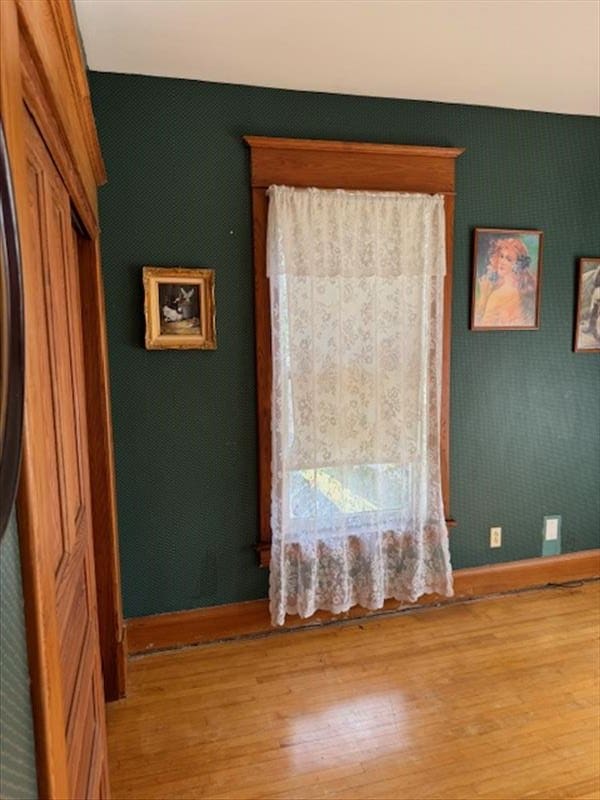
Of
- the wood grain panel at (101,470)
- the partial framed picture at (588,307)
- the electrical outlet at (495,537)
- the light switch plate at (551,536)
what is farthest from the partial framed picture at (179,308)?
the light switch plate at (551,536)

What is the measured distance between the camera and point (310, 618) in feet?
8.88

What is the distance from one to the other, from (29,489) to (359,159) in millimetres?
2381

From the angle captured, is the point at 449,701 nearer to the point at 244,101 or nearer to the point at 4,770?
the point at 4,770

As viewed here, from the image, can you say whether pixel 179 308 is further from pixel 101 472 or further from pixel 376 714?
pixel 376 714

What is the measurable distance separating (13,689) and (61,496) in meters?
0.55

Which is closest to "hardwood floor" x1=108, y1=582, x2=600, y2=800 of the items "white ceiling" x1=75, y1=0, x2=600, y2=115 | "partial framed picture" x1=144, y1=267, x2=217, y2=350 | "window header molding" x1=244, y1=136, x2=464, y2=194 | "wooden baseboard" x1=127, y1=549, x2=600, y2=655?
"wooden baseboard" x1=127, y1=549, x2=600, y2=655

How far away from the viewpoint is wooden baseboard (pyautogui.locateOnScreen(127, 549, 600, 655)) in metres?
2.51

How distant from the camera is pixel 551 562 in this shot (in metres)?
3.08

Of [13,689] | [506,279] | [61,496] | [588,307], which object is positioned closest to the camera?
[13,689]

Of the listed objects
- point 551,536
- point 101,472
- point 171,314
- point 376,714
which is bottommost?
point 376,714

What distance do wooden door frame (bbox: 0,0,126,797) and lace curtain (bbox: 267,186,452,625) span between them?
777 millimetres

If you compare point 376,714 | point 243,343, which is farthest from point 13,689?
point 243,343

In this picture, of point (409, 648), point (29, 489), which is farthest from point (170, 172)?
point (409, 648)

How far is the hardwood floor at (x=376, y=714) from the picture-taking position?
5.87 feet
